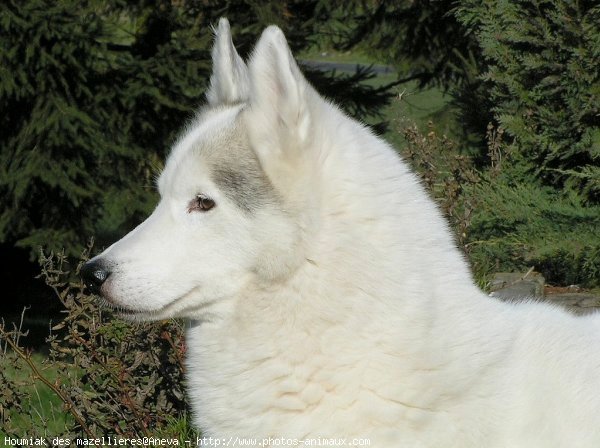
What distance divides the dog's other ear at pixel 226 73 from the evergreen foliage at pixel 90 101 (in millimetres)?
6225

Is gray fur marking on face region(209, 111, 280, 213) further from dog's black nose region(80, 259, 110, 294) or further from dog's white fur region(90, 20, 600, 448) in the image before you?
dog's black nose region(80, 259, 110, 294)

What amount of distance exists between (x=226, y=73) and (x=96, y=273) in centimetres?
99

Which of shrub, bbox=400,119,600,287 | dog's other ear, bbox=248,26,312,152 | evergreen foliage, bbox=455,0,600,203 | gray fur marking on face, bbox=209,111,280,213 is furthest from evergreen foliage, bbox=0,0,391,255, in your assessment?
dog's other ear, bbox=248,26,312,152

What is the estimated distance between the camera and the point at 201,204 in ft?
A: 10.1

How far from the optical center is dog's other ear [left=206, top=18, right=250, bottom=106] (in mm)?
3449

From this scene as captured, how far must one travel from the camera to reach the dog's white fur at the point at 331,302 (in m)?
2.90

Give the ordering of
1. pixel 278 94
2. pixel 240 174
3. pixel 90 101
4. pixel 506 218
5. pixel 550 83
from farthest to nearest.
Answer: pixel 90 101 < pixel 550 83 < pixel 506 218 < pixel 240 174 < pixel 278 94

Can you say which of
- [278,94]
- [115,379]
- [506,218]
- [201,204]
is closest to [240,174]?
[201,204]

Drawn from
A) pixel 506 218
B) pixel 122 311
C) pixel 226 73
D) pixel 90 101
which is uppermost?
pixel 226 73

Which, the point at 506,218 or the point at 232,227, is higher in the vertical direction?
the point at 232,227

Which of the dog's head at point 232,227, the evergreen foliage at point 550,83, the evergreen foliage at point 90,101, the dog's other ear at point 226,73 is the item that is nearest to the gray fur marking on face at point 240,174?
the dog's head at point 232,227

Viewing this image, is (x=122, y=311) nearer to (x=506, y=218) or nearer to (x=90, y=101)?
(x=506, y=218)

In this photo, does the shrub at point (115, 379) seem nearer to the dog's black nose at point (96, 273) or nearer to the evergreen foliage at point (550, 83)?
the dog's black nose at point (96, 273)

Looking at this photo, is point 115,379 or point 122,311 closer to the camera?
point 122,311
